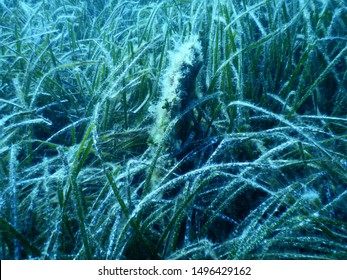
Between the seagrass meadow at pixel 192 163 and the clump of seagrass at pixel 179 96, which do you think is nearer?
the seagrass meadow at pixel 192 163

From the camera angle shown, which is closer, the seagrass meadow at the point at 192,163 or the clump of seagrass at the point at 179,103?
the seagrass meadow at the point at 192,163

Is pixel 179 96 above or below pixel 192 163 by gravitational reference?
above

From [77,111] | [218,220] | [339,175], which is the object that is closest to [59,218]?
[218,220]

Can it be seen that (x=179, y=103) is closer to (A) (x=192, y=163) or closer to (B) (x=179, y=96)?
(B) (x=179, y=96)

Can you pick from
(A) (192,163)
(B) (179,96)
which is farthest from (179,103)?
(A) (192,163)
